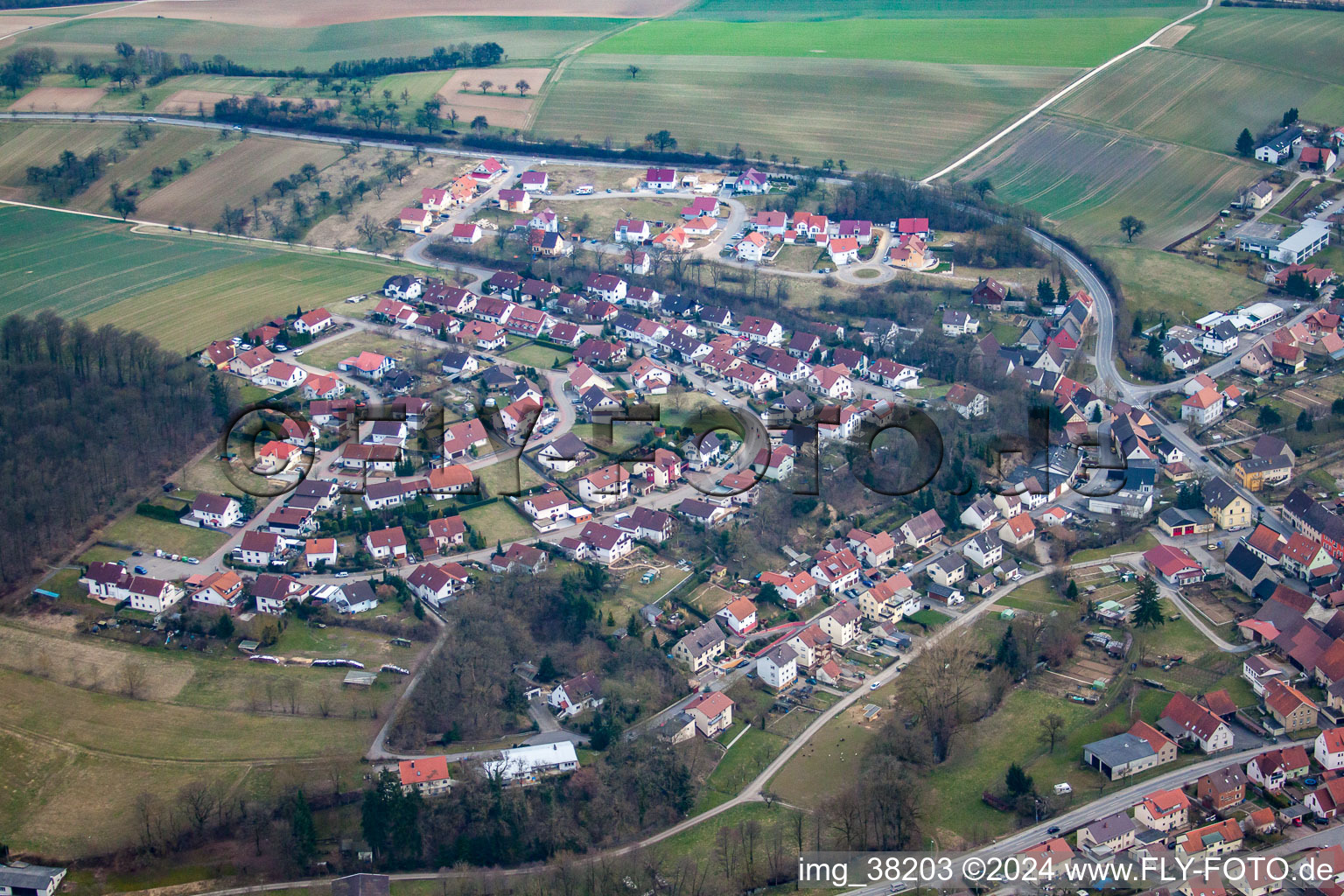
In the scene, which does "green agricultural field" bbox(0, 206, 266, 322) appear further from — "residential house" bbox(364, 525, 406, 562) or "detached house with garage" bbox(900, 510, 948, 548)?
"detached house with garage" bbox(900, 510, 948, 548)

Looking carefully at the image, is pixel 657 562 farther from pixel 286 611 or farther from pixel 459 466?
pixel 286 611

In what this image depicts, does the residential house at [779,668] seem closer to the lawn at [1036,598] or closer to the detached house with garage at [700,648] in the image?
the detached house with garage at [700,648]

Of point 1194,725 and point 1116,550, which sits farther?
point 1116,550

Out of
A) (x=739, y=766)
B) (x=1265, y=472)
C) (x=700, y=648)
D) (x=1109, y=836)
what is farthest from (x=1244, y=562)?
(x=739, y=766)

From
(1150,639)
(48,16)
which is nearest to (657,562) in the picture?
(1150,639)

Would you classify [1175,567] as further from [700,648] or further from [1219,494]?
[700,648]
